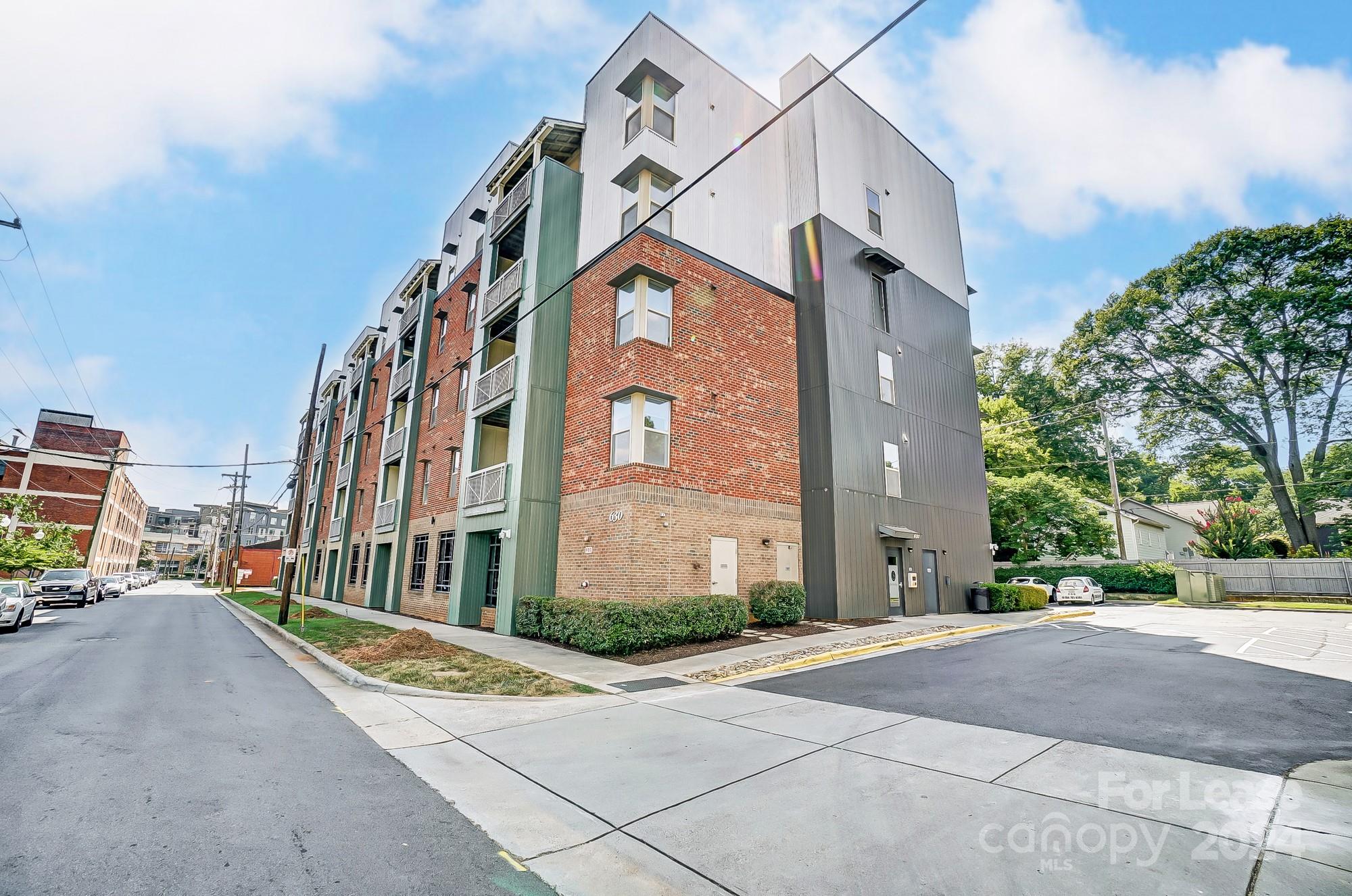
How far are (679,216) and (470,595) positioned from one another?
12.5 metres

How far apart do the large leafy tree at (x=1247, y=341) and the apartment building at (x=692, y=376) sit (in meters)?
21.1

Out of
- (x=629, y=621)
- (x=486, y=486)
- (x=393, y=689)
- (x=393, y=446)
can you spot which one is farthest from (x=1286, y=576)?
(x=393, y=446)

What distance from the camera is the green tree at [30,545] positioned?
30.1 m

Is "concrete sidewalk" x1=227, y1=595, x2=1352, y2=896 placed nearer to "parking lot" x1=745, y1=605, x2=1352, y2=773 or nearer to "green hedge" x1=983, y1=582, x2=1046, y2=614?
"parking lot" x1=745, y1=605, x2=1352, y2=773

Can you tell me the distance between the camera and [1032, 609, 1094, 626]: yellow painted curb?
20125mm

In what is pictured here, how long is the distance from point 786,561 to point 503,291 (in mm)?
11940

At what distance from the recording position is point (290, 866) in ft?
11.7

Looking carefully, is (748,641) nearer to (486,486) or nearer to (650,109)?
(486,486)

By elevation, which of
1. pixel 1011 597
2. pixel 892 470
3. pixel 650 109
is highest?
pixel 650 109

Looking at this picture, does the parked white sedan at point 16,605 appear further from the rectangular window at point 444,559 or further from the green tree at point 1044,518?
the green tree at point 1044,518

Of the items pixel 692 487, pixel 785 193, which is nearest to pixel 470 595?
pixel 692 487

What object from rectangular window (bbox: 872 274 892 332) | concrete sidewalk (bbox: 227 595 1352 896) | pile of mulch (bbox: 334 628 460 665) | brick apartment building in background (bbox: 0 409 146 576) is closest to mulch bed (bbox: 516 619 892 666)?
pile of mulch (bbox: 334 628 460 665)

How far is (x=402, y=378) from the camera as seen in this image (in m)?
28.1

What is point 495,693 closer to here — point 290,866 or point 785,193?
point 290,866
